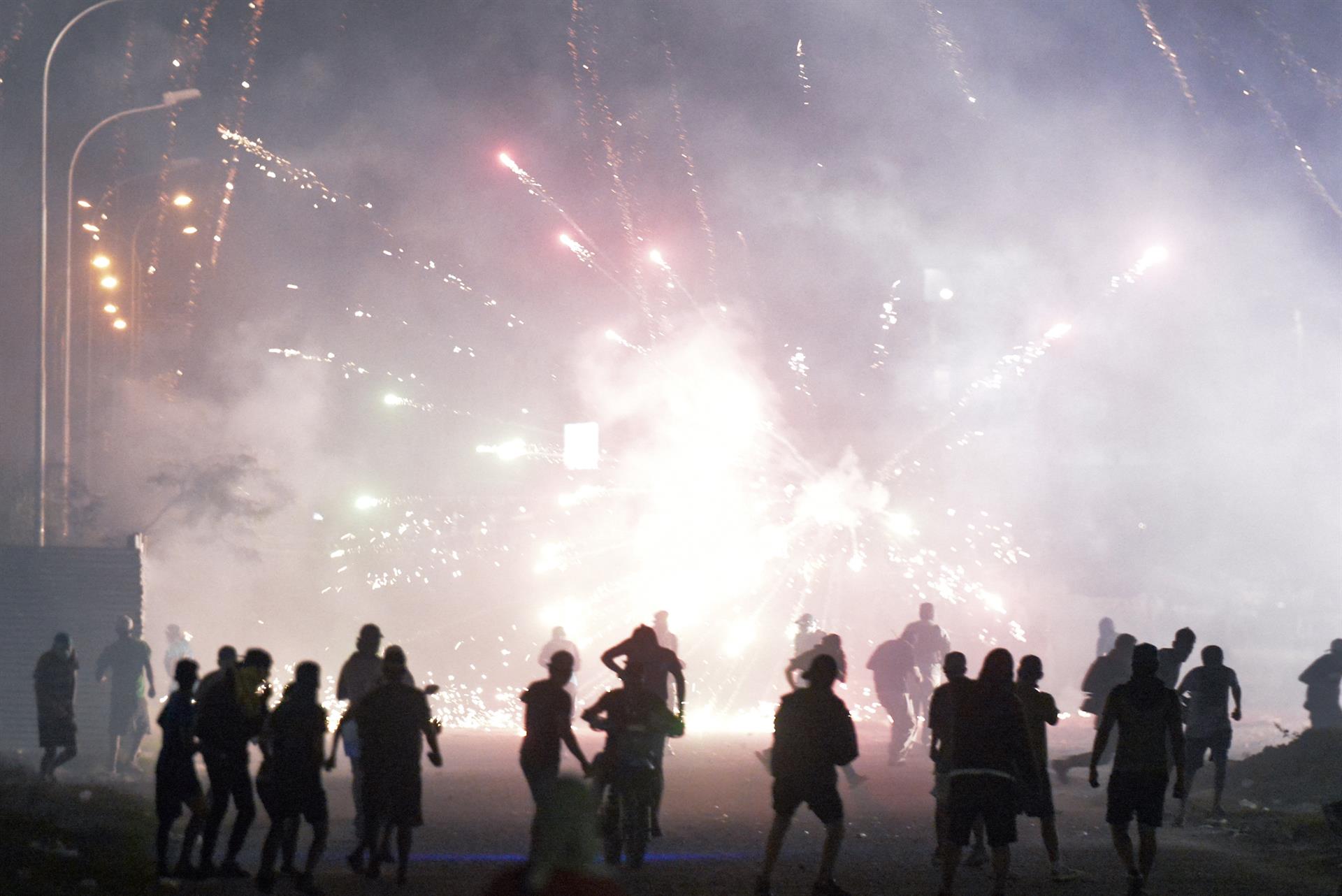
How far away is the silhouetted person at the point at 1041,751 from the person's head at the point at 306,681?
4.20 meters

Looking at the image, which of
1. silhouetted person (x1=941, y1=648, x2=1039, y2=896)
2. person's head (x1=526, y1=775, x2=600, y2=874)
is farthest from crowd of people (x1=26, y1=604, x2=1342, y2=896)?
person's head (x1=526, y1=775, x2=600, y2=874)

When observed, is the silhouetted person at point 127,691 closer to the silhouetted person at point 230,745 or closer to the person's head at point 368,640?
the person's head at point 368,640

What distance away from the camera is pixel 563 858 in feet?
14.6

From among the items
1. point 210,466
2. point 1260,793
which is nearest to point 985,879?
point 1260,793

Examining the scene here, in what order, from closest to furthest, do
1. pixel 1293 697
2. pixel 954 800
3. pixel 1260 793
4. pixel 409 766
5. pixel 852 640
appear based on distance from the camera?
pixel 954 800 → pixel 409 766 → pixel 1260 793 → pixel 1293 697 → pixel 852 640

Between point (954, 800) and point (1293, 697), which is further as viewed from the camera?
point (1293, 697)

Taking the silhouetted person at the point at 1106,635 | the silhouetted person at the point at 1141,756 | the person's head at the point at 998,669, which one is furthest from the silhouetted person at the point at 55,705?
the silhouetted person at the point at 1106,635

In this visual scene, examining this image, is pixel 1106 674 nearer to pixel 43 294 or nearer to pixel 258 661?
pixel 258 661

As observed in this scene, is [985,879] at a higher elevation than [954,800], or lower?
lower

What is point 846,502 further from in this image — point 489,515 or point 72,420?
point 72,420

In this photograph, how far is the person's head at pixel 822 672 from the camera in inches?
318

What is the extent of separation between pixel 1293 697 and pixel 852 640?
372 inches

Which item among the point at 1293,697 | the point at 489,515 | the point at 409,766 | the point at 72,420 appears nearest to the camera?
the point at 409,766

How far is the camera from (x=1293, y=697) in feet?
102
